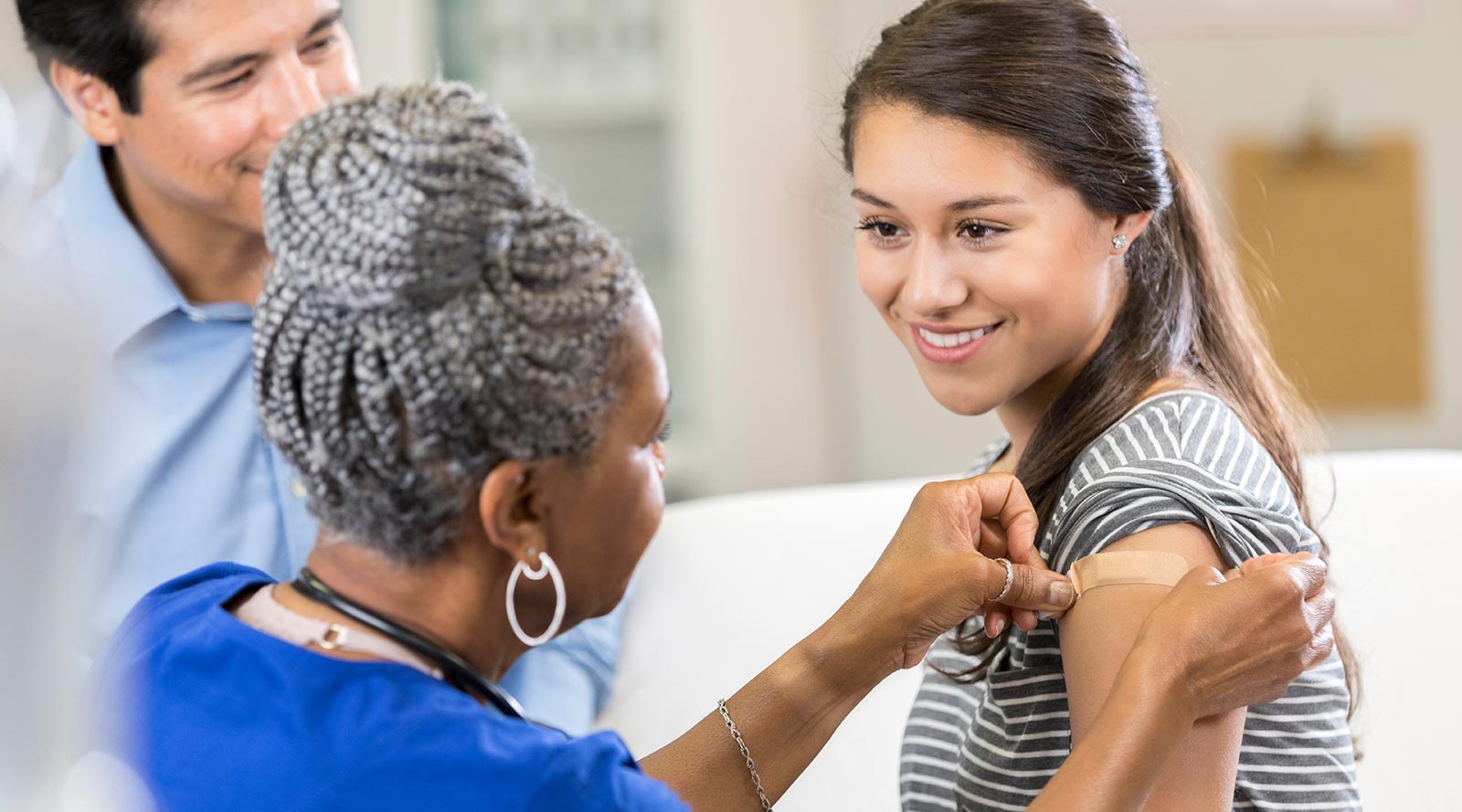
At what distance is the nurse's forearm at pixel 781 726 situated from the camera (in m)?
1.18

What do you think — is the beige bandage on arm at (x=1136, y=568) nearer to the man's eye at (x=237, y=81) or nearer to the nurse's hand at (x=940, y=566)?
the nurse's hand at (x=940, y=566)

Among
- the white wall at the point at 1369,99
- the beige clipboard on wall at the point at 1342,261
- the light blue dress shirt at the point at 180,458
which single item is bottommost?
the beige clipboard on wall at the point at 1342,261

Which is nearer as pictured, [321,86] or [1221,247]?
[1221,247]

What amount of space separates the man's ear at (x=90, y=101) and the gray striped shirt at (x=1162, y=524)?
3.93ft

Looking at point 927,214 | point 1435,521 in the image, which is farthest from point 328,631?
point 1435,521

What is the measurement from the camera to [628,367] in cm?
85

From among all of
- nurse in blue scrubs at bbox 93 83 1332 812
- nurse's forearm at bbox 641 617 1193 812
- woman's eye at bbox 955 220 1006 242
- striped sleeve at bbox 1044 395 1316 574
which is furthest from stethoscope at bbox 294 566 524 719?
woman's eye at bbox 955 220 1006 242

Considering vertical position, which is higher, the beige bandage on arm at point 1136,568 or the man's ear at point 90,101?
the man's ear at point 90,101

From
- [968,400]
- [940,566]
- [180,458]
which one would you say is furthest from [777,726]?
[180,458]

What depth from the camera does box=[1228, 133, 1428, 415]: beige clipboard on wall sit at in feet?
11.2

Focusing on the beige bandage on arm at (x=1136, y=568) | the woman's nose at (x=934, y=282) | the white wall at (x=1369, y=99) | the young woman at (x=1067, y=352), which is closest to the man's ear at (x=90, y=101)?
the young woman at (x=1067, y=352)

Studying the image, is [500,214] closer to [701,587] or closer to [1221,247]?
[1221,247]

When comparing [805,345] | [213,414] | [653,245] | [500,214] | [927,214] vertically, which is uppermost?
[500,214]

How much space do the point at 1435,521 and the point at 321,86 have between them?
1.47 metres
